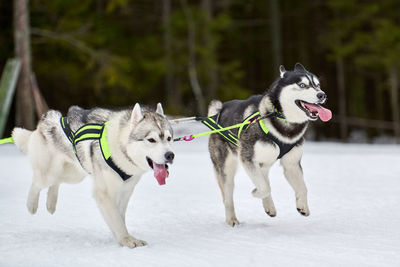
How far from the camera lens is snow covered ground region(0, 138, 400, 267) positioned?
4.26 metres

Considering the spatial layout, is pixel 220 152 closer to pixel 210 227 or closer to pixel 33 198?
pixel 210 227

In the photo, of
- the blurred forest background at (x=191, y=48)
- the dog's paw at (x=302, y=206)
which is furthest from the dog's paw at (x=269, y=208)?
the blurred forest background at (x=191, y=48)

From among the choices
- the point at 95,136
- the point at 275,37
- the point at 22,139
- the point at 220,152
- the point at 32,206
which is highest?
the point at 275,37

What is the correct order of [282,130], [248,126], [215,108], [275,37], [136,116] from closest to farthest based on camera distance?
[136,116], [282,130], [248,126], [215,108], [275,37]

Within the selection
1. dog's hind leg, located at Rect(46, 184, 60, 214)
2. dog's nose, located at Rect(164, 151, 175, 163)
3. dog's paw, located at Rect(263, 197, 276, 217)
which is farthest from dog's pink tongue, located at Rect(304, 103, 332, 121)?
dog's hind leg, located at Rect(46, 184, 60, 214)

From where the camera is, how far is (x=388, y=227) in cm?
528

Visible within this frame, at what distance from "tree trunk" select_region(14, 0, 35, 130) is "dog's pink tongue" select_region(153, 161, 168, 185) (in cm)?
1142

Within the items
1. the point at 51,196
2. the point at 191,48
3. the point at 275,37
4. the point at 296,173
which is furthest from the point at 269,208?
the point at 275,37

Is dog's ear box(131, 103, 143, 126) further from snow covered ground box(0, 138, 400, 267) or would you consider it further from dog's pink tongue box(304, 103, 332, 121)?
dog's pink tongue box(304, 103, 332, 121)

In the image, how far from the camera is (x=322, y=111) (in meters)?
4.86

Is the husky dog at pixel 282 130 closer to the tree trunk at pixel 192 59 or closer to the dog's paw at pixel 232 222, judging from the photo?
the dog's paw at pixel 232 222

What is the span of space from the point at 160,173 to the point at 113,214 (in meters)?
0.61

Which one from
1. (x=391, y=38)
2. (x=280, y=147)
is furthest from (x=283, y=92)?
(x=391, y=38)

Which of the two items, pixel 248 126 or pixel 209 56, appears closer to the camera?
pixel 248 126
